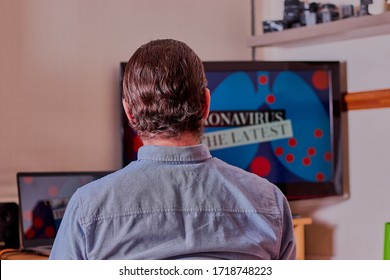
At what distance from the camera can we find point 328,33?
271cm

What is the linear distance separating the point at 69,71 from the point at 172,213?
1650mm

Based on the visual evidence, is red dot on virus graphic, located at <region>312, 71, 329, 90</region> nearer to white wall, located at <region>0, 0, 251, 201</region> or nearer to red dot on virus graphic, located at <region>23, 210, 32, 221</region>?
white wall, located at <region>0, 0, 251, 201</region>

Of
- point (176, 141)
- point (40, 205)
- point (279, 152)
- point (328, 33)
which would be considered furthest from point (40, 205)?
point (176, 141)

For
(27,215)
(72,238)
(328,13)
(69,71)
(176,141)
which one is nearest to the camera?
(72,238)

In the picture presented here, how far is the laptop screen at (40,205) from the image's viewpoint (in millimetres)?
2350

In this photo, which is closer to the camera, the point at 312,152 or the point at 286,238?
the point at 286,238

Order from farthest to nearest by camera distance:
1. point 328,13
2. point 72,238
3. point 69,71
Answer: point 328,13, point 69,71, point 72,238

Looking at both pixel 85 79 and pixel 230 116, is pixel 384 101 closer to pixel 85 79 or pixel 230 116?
pixel 230 116

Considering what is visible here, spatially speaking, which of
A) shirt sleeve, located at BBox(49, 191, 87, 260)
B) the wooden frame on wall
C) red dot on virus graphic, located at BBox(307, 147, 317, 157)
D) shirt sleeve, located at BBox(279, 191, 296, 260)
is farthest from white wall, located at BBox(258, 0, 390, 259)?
shirt sleeve, located at BBox(49, 191, 87, 260)

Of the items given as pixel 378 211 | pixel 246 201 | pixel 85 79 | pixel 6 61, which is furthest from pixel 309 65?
pixel 246 201

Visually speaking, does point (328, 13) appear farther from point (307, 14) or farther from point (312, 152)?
point (312, 152)

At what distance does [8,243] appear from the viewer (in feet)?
7.87

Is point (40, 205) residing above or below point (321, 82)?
below
